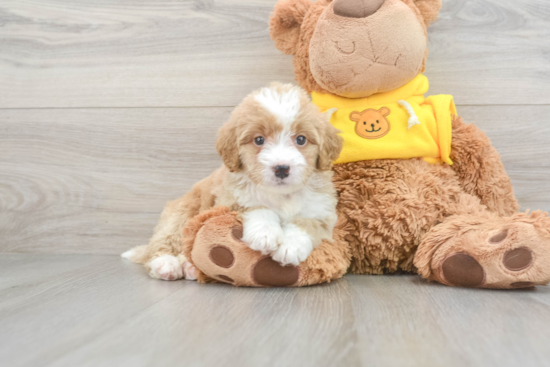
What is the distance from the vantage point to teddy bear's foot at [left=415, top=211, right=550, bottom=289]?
1.13 metres

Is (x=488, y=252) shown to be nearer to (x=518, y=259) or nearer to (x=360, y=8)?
(x=518, y=259)

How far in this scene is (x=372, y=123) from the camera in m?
1.45

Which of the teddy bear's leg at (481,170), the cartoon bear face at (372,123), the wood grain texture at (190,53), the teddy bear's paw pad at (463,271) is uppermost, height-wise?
the wood grain texture at (190,53)

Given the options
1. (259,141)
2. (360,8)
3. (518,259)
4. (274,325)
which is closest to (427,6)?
(360,8)

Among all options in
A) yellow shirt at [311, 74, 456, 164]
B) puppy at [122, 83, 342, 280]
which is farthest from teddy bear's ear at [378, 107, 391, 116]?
puppy at [122, 83, 342, 280]

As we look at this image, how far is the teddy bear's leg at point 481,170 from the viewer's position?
1.48 meters

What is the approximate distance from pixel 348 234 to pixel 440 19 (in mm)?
1051

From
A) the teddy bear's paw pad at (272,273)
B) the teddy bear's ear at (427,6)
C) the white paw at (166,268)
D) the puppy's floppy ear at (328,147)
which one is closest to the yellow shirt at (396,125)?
the puppy's floppy ear at (328,147)

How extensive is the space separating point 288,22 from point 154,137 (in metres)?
0.84

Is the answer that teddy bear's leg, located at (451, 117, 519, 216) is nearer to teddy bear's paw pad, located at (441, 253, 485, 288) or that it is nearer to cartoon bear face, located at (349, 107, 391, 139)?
cartoon bear face, located at (349, 107, 391, 139)

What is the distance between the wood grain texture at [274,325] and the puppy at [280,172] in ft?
0.55

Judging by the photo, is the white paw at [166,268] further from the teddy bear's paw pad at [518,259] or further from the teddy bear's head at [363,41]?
→ the teddy bear's paw pad at [518,259]

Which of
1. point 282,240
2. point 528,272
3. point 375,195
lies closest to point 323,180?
point 375,195

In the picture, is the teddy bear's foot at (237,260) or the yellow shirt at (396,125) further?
the yellow shirt at (396,125)
